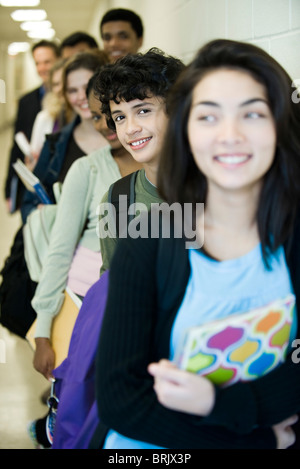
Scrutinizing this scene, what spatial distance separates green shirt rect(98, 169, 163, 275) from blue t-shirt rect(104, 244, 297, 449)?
55 centimetres

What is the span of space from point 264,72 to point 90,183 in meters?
1.07

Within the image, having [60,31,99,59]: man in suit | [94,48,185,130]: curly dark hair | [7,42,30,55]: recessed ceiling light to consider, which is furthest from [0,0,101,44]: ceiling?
[94,48,185,130]: curly dark hair

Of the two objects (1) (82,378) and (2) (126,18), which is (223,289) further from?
(2) (126,18)

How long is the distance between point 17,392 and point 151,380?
2250 millimetres

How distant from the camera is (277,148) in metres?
1.15

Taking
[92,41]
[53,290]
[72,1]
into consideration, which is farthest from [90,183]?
[72,1]

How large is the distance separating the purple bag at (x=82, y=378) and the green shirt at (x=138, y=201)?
0.33 metres

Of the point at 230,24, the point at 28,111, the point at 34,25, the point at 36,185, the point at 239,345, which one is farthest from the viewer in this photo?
the point at 34,25

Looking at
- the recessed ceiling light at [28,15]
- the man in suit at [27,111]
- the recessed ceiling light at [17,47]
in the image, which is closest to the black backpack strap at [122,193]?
the man in suit at [27,111]

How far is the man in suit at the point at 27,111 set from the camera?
409cm

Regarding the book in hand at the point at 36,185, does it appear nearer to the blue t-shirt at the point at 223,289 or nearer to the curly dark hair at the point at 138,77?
the curly dark hair at the point at 138,77

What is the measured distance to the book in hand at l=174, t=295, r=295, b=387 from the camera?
3.27ft

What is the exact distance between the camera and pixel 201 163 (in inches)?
43.9

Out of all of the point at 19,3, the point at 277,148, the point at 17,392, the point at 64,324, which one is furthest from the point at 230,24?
the point at 19,3
